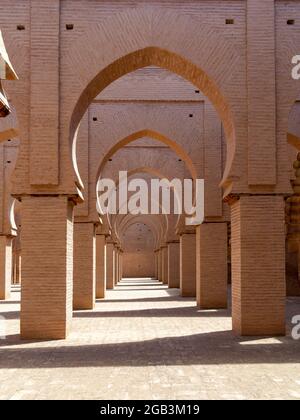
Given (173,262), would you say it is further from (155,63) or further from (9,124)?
(155,63)

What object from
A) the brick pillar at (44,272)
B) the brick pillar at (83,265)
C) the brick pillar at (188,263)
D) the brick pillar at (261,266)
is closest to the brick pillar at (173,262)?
the brick pillar at (188,263)

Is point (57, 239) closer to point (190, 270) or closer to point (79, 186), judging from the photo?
point (79, 186)

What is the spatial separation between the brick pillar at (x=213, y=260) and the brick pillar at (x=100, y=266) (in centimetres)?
480

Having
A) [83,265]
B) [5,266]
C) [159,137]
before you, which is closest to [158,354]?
[83,265]

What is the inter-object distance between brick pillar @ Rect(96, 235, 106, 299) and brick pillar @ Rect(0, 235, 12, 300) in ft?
10.1

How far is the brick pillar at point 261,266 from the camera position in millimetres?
10695

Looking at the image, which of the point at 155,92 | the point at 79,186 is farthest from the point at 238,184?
the point at 155,92

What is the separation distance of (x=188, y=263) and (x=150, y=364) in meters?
13.1

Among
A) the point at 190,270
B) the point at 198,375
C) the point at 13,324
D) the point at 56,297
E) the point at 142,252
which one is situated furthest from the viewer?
the point at 142,252

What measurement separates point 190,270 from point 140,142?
485 cm

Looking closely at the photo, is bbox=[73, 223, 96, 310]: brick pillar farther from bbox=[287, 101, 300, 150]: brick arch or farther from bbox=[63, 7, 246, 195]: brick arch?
bbox=[287, 101, 300, 150]: brick arch

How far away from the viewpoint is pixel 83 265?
634 inches
